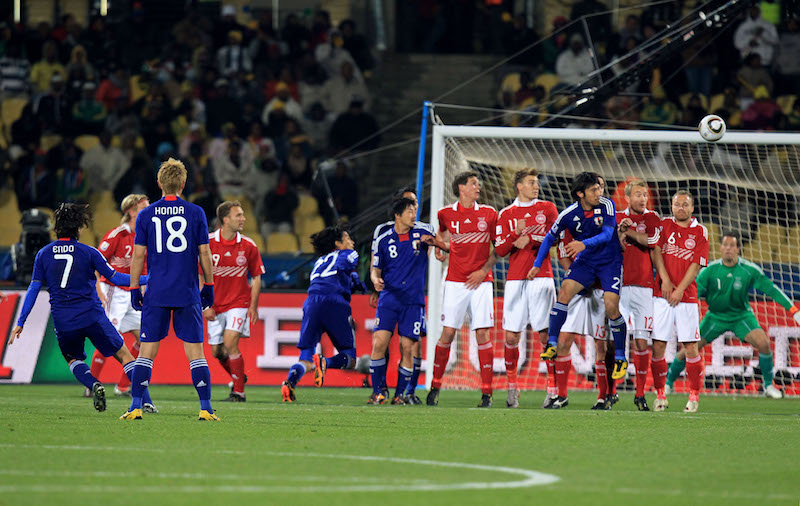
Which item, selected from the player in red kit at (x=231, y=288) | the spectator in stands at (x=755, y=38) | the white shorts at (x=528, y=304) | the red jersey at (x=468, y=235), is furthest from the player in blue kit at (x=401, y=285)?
the spectator in stands at (x=755, y=38)

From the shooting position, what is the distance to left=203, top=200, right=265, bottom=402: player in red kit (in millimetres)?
12141

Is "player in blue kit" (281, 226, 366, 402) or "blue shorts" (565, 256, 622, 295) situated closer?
"blue shorts" (565, 256, 622, 295)

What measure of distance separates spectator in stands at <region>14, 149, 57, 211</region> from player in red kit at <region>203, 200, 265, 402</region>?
26.3 ft

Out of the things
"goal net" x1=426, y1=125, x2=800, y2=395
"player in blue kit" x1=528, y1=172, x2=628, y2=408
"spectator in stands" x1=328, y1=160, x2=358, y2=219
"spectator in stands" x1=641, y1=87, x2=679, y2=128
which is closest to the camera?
"player in blue kit" x1=528, y1=172, x2=628, y2=408

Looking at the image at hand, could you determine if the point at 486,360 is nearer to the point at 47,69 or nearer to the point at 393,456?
the point at 393,456

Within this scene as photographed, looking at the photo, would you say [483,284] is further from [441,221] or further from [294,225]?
[294,225]

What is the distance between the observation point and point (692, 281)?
11742 millimetres

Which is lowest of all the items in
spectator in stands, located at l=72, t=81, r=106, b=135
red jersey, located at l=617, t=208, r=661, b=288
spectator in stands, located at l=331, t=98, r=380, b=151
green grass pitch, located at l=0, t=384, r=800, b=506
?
green grass pitch, located at l=0, t=384, r=800, b=506

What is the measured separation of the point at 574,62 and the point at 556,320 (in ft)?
33.0

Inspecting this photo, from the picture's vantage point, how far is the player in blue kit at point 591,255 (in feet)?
36.6

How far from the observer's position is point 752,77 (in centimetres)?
2017

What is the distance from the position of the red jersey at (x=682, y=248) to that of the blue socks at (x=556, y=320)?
1.21m

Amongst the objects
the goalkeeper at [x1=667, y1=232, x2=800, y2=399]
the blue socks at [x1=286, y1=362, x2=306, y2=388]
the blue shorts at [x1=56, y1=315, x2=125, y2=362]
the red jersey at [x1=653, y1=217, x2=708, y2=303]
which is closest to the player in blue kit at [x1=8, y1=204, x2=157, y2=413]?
the blue shorts at [x1=56, y1=315, x2=125, y2=362]

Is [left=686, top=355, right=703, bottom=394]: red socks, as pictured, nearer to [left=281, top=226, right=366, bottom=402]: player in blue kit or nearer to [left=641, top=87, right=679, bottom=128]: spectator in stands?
[left=281, top=226, right=366, bottom=402]: player in blue kit
